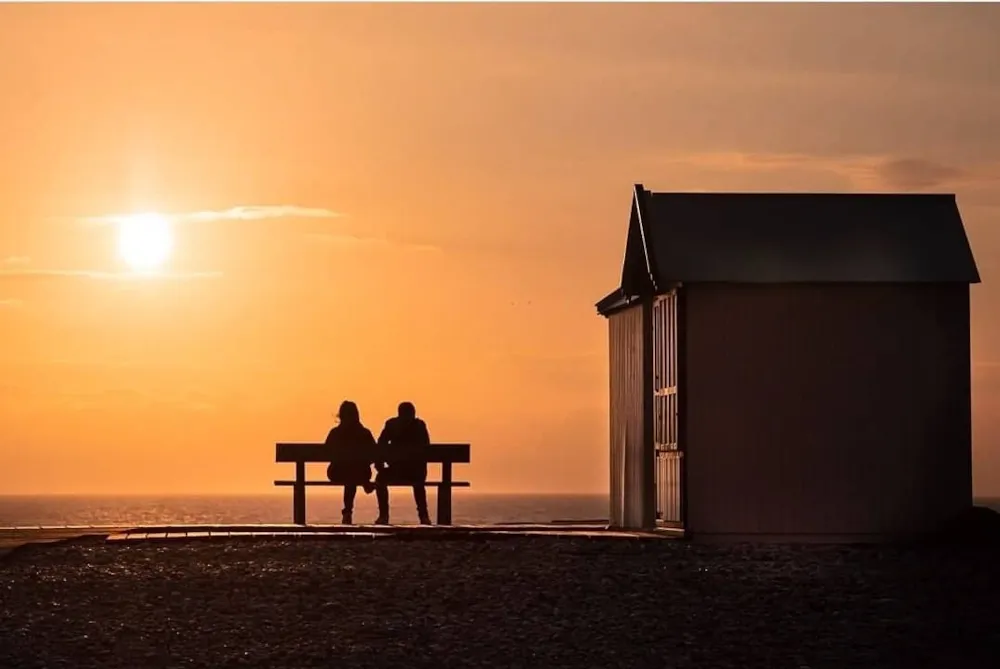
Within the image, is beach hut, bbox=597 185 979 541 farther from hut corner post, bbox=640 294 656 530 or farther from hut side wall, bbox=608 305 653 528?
hut side wall, bbox=608 305 653 528

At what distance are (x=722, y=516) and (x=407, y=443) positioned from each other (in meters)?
4.85

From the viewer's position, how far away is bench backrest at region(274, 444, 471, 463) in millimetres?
24234

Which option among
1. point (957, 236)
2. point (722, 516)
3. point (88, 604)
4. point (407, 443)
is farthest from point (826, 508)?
point (88, 604)

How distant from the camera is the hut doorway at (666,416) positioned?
22.0 m

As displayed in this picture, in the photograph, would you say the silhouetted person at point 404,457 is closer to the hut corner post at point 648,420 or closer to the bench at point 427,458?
the bench at point 427,458

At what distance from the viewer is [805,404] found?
71.2ft

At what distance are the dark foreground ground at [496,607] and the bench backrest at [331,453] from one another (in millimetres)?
5006

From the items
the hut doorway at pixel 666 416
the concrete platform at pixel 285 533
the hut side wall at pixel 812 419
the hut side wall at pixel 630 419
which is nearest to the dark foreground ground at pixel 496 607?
the concrete platform at pixel 285 533

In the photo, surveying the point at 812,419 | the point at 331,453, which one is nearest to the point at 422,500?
the point at 331,453

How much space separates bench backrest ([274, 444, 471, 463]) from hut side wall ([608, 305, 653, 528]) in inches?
80.6

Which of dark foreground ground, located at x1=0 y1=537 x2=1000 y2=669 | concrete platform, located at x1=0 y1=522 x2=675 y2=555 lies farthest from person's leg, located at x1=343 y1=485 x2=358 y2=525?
dark foreground ground, located at x1=0 y1=537 x2=1000 y2=669

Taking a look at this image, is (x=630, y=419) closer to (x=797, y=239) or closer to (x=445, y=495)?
(x=445, y=495)

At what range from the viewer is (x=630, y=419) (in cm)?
2464

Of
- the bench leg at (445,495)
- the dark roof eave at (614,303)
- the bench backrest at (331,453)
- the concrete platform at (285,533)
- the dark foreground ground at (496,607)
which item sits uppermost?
the dark roof eave at (614,303)
